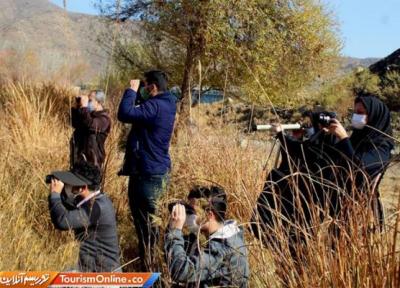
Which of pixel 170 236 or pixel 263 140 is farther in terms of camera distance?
pixel 263 140

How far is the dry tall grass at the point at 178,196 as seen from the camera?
2.73 meters

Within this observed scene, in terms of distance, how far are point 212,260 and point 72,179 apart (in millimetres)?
1382

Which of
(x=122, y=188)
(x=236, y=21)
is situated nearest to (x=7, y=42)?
(x=236, y=21)

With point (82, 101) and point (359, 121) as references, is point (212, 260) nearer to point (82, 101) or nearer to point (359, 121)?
point (359, 121)

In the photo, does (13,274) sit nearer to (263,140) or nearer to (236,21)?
(263,140)

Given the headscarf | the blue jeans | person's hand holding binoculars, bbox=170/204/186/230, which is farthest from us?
the blue jeans

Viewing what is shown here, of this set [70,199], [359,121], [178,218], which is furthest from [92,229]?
[359,121]

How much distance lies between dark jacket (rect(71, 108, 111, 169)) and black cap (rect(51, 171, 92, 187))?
1.61 meters

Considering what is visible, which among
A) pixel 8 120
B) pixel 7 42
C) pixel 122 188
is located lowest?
pixel 122 188

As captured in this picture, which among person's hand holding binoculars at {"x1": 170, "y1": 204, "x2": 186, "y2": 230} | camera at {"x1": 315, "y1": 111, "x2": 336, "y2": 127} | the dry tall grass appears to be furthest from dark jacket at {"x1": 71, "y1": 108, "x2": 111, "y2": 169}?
camera at {"x1": 315, "y1": 111, "x2": 336, "y2": 127}

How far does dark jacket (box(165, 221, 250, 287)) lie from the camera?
11.1 feet

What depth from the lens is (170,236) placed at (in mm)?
3543

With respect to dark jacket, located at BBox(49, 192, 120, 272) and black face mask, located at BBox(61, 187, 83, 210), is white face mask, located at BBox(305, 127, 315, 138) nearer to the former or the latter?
dark jacket, located at BBox(49, 192, 120, 272)

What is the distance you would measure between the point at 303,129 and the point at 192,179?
138cm
